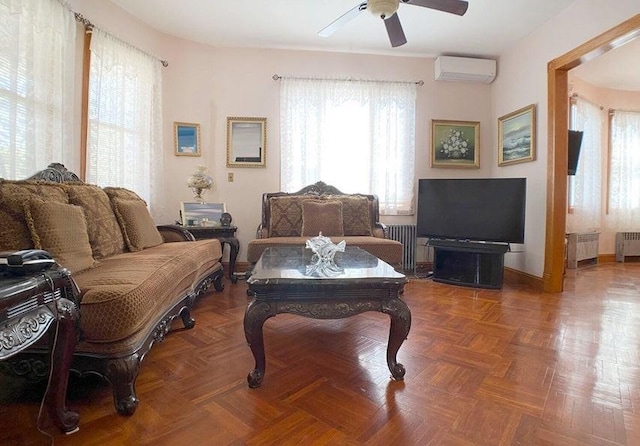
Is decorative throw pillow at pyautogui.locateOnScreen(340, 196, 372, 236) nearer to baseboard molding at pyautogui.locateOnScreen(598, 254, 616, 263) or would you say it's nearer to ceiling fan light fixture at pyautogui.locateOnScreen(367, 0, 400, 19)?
ceiling fan light fixture at pyautogui.locateOnScreen(367, 0, 400, 19)

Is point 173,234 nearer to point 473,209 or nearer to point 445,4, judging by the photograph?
point 445,4

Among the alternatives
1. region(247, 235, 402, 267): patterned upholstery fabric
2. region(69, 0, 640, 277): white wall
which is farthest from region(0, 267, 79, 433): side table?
region(69, 0, 640, 277): white wall

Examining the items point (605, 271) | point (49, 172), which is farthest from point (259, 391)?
point (605, 271)

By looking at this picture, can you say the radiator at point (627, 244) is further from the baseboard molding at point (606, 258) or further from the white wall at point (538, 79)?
the white wall at point (538, 79)

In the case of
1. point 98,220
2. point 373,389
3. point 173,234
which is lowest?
point 373,389

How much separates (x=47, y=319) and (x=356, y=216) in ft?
10.3

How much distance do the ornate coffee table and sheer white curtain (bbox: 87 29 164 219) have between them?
8.38ft

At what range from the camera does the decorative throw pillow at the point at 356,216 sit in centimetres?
379

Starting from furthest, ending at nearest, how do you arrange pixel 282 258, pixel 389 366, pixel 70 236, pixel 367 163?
pixel 367 163
pixel 282 258
pixel 70 236
pixel 389 366

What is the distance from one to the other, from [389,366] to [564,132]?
3189 millimetres

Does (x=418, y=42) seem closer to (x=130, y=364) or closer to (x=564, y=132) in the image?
(x=564, y=132)

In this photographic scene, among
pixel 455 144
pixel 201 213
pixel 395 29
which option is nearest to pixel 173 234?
pixel 201 213

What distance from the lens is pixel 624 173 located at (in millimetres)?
5191

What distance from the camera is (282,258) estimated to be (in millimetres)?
2102
